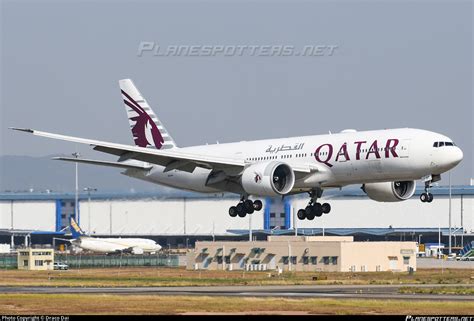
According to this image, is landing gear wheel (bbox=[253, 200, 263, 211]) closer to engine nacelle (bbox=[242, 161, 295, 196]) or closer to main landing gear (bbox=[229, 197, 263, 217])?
main landing gear (bbox=[229, 197, 263, 217])

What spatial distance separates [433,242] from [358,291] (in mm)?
98071

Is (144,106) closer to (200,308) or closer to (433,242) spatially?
(200,308)

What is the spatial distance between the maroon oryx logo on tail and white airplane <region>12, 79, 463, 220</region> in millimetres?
4550

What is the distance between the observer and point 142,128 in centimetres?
9850

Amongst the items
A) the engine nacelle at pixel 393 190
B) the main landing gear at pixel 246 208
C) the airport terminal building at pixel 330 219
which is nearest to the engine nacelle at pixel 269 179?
the main landing gear at pixel 246 208

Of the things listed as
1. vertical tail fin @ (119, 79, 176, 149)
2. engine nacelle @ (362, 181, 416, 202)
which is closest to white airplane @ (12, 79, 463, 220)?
engine nacelle @ (362, 181, 416, 202)

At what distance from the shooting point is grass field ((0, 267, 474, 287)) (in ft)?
349

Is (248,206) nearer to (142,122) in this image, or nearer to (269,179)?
(269,179)

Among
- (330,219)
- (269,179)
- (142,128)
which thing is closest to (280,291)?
(269,179)

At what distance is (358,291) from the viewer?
3489 inches

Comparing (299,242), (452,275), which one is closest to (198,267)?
(299,242)

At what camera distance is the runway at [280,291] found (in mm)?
81312

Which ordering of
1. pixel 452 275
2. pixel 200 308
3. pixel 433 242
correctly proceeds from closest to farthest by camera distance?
pixel 200 308
pixel 452 275
pixel 433 242

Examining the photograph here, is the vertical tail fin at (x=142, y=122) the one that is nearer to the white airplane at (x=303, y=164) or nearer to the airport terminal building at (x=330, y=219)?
the white airplane at (x=303, y=164)
